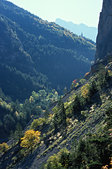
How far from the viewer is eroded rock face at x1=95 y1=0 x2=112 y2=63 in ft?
531

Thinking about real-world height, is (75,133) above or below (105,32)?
below

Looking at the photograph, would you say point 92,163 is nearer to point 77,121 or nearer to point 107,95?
point 77,121

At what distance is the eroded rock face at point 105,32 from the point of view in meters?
162

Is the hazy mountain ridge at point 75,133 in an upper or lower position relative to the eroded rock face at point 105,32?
lower

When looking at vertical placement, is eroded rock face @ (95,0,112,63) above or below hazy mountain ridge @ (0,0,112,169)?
above

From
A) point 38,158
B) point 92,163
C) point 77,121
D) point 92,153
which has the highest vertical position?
point 77,121

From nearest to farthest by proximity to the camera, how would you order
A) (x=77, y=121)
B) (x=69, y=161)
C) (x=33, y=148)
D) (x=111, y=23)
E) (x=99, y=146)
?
(x=99, y=146) < (x=69, y=161) < (x=77, y=121) < (x=33, y=148) < (x=111, y=23)

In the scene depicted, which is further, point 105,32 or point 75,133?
point 105,32

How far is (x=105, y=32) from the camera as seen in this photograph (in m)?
171

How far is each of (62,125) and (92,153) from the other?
126 feet

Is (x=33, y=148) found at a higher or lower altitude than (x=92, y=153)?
higher

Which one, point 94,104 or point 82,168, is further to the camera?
point 94,104

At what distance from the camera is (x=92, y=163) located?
69.2ft

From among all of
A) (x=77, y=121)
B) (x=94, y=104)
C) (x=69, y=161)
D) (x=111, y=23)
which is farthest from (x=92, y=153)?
(x=111, y=23)
